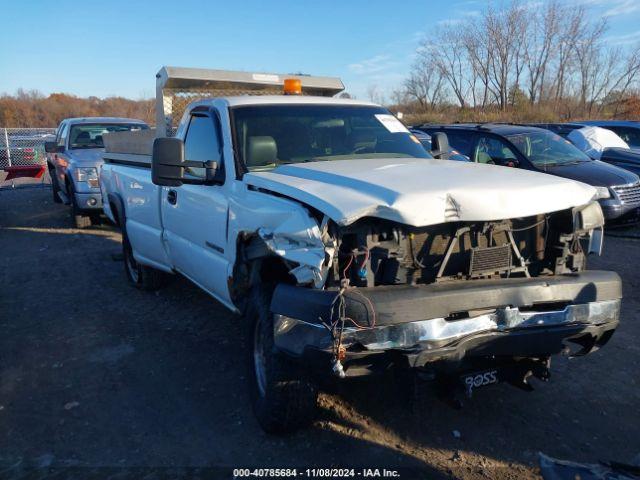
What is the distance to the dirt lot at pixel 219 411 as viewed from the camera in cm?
334

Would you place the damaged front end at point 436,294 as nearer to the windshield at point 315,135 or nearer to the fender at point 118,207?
the windshield at point 315,135

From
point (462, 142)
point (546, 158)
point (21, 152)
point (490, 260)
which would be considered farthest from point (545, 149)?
point (21, 152)

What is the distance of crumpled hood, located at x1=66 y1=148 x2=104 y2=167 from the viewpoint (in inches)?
409

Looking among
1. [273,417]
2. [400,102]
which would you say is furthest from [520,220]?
[400,102]

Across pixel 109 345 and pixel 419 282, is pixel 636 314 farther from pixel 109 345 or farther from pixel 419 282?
pixel 109 345

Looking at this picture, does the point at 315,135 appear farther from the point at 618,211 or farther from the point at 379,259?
the point at 618,211

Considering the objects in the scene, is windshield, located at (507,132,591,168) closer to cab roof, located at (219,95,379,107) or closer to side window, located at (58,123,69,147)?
cab roof, located at (219,95,379,107)

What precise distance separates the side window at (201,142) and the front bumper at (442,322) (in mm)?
1813

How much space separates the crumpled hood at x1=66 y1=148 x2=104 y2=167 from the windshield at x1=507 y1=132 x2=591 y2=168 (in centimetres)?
723

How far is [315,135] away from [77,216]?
7.51 meters

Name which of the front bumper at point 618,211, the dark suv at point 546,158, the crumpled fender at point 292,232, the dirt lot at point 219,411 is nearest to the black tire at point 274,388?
the dirt lot at point 219,411

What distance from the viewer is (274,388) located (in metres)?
3.32

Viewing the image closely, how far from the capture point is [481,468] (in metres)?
3.20

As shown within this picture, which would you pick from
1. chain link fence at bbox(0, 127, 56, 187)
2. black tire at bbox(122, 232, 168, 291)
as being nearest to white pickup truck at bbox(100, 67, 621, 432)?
black tire at bbox(122, 232, 168, 291)
